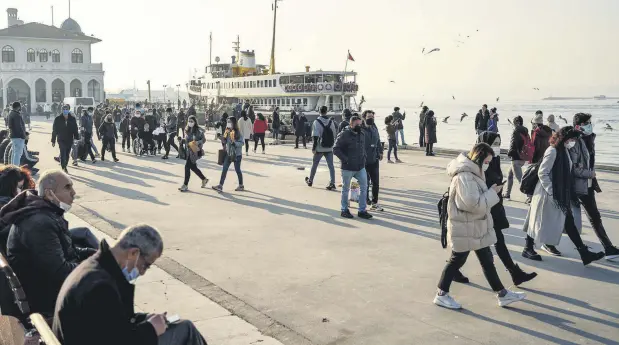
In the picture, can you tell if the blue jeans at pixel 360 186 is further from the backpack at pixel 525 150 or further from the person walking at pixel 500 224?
the backpack at pixel 525 150

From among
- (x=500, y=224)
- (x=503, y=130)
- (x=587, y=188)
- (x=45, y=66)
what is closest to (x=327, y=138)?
(x=587, y=188)

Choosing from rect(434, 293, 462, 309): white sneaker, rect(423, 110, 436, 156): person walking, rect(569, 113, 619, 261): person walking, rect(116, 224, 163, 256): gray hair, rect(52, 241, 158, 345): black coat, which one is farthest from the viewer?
rect(423, 110, 436, 156): person walking

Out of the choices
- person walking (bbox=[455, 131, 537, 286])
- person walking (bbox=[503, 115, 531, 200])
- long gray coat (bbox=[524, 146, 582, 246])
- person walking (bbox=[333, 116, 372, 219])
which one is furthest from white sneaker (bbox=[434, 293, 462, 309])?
person walking (bbox=[503, 115, 531, 200])

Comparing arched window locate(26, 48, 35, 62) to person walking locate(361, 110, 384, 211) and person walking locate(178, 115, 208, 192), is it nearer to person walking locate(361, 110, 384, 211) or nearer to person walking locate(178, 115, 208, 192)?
person walking locate(178, 115, 208, 192)

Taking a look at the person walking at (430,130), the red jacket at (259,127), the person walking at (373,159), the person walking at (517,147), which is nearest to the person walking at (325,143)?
the person walking at (373,159)

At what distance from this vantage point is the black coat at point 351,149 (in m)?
9.27

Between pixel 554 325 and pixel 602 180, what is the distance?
10.1 m

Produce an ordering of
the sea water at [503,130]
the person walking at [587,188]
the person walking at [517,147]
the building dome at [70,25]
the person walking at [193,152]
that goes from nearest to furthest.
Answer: the person walking at [587,188]
the person walking at [517,147]
the person walking at [193,152]
the sea water at [503,130]
the building dome at [70,25]

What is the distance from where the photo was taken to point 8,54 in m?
59.8

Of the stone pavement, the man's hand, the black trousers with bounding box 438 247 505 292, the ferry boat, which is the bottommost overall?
the stone pavement

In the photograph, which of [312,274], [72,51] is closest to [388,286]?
[312,274]

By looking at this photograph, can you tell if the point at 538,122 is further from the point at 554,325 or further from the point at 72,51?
the point at 72,51

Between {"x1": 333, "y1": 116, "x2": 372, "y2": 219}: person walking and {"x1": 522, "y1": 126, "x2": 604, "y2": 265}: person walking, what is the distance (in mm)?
2981

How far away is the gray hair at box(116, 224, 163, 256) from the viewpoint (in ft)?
9.83
